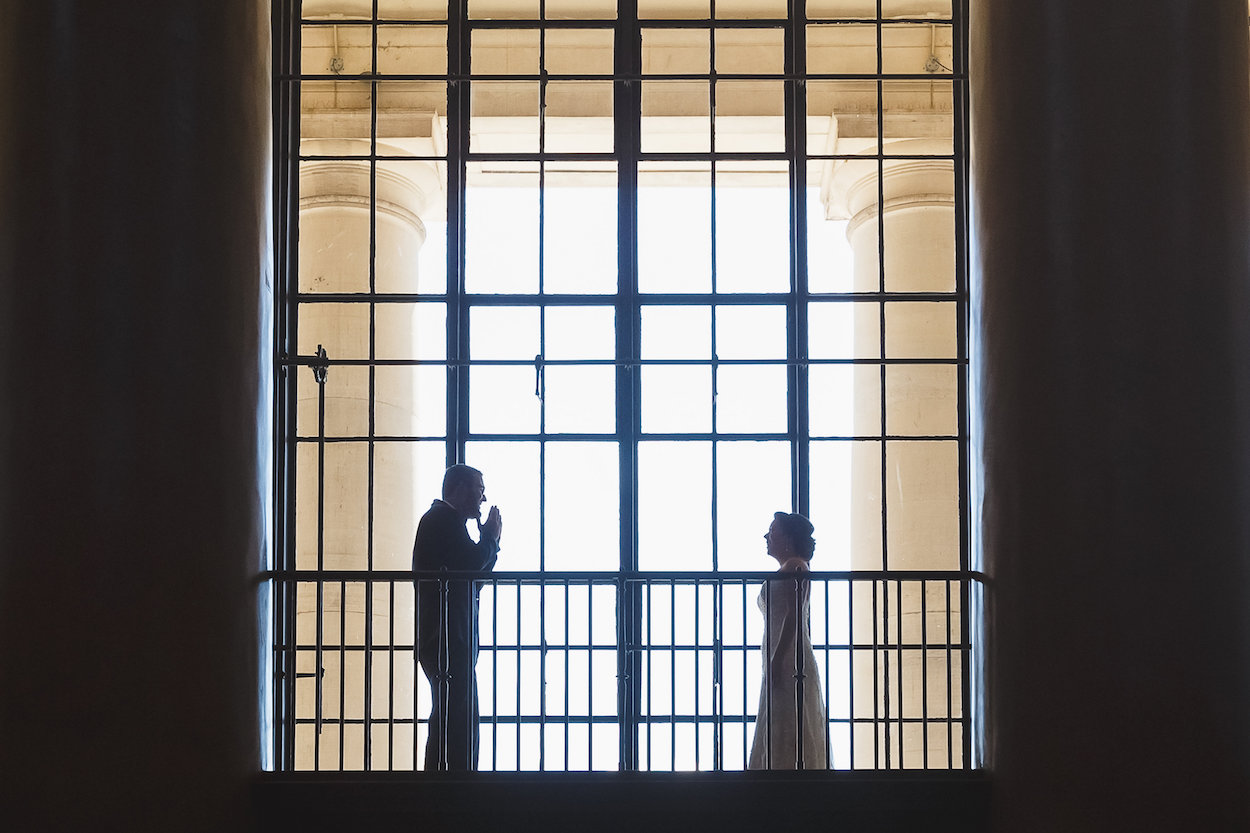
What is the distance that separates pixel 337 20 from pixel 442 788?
3.85 metres

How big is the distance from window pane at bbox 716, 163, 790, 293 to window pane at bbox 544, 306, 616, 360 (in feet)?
1.80

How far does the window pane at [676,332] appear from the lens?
26.6ft

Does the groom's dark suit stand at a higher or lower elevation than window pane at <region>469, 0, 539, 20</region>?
lower

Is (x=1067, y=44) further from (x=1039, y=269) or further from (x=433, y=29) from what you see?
(x=433, y=29)

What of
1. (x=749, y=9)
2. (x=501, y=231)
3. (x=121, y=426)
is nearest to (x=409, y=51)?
(x=501, y=231)

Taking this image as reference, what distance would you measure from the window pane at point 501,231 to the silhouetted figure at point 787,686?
212 centimetres

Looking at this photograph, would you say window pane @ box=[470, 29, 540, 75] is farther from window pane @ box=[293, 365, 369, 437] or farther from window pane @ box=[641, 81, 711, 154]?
window pane @ box=[293, 365, 369, 437]

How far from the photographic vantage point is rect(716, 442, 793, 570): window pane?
26.2ft

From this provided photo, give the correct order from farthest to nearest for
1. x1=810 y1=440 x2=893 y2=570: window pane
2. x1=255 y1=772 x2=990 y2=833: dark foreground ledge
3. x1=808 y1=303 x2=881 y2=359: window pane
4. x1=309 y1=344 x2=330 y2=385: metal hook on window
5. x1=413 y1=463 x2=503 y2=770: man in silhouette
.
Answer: x1=808 y1=303 x2=881 y2=359: window pane, x1=810 y1=440 x2=893 y2=570: window pane, x1=309 y1=344 x2=330 y2=385: metal hook on window, x1=413 y1=463 x2=503 y2=770: man in silhouette, x1=255 y1=772 x2=990 y2=833: dark foreground ledge

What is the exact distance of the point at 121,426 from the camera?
5.85 meters

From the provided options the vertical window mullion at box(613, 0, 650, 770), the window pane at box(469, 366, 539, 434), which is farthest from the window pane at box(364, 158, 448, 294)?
the vertical window mullion at box(613, 0, 650, 770)

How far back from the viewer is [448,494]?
6898 mm

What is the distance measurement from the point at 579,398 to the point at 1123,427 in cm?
287

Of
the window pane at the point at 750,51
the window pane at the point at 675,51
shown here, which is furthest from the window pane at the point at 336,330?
the window pane at the point at 750,51
